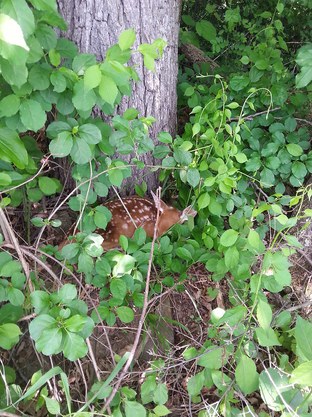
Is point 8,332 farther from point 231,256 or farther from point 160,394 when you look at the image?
point 231,256

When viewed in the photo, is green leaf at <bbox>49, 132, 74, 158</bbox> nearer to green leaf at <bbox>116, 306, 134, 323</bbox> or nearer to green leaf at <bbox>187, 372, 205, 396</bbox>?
green leaf at <bbox>116, 306, 134, 323</bbox>

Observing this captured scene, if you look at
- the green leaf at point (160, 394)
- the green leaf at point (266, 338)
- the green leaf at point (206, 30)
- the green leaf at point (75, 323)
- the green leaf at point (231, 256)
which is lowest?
the green leaf at point (160, 394)

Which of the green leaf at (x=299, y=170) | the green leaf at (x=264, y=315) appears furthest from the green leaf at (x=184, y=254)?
the green leaf at (x=299, y=170)

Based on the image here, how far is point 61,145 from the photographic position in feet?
5.69

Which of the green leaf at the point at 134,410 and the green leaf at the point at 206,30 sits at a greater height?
the green leaf at the point at 206,30

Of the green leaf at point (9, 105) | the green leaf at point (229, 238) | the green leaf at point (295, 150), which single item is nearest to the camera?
the green leaf at point (9, 105)

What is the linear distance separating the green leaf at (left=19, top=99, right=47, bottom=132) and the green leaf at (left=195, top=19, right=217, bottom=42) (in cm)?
192

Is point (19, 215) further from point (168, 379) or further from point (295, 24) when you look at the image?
point (295, 24)

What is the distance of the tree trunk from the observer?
6.73 feet

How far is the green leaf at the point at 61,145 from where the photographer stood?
1.73 meters

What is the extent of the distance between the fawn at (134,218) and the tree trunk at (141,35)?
20 centimetres

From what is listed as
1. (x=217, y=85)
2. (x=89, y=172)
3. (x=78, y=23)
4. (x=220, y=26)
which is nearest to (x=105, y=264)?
(x=89, y=172)

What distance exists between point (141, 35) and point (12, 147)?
3.13 feet

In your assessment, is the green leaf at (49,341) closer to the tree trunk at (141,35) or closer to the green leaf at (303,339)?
the green leaf at (303,339)
